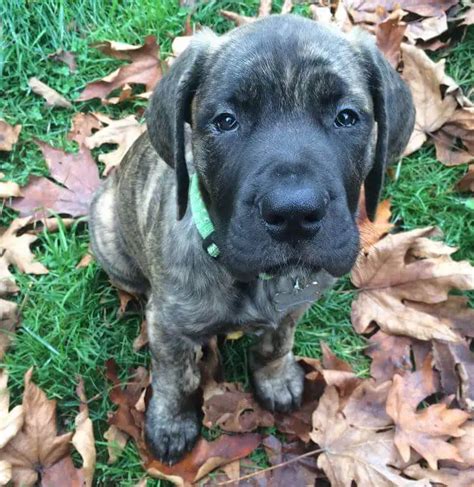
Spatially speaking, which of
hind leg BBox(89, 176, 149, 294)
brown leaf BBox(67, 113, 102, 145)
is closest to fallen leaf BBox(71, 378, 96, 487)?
hind leg BBox(89, 176, 149, 294)

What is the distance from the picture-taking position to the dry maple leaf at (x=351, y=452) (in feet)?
12.4

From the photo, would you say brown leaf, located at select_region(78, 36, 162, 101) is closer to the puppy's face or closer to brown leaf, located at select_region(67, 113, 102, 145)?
brown leaf, located at select_region(67, 113, 102, 145)

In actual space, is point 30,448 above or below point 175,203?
below

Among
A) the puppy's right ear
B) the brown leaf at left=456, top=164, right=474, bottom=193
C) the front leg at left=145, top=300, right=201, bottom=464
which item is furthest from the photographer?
the brown leaf at left=456, top=164, right=474, bottom=193

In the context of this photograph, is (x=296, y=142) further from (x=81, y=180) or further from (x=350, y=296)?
(x=81, y=180)

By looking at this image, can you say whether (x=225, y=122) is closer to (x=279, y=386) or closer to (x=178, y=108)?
(x=178, y=108)

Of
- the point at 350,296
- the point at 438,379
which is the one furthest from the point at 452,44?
the point at 438,379

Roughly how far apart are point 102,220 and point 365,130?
208 centimetres

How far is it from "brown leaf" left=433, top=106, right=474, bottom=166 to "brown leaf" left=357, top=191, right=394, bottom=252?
0.65m

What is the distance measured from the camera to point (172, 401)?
13.2 ft

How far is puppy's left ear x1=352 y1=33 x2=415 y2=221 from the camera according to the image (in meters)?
3.19

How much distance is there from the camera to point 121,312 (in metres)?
4.64

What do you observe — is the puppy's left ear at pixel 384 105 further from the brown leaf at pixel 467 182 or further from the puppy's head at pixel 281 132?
the brown leaf at pixel 467 182

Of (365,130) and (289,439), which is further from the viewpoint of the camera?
(289,439)
